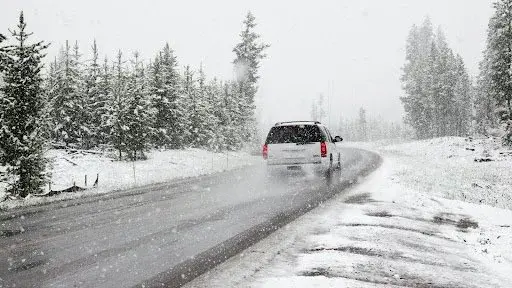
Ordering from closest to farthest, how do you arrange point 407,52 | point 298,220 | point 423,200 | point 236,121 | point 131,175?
point 298,220 < point 423,200 < point 131,175 < point 236,121 < point 407,52

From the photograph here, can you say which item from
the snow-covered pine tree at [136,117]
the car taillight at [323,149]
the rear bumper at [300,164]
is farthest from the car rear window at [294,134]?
the snow-covered pine tree at [136,117]

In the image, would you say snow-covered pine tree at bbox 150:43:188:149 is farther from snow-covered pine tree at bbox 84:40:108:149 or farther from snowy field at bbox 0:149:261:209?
snow-covered pine tree at bbox 84:40:108:149

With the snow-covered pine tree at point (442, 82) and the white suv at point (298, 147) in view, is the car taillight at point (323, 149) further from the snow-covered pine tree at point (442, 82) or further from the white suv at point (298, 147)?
the snow-covered pine tree at point (442, 82)

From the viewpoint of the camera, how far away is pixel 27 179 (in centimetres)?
1666

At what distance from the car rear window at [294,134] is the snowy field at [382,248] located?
4.06m

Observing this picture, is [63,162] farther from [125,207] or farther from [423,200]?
[423,200]

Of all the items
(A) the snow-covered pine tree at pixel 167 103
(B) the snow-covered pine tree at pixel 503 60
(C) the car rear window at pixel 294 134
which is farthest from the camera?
(B) the snow-covered pine tree at pixel 503 60

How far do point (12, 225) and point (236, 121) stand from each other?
39.4 m

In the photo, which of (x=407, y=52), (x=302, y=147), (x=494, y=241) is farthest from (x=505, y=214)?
(x=407, y=52)

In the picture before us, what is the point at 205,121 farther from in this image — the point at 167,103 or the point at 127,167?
the point at 127,167

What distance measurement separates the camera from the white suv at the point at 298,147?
15.9 metres

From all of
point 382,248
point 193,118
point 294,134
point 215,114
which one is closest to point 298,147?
point 294,134

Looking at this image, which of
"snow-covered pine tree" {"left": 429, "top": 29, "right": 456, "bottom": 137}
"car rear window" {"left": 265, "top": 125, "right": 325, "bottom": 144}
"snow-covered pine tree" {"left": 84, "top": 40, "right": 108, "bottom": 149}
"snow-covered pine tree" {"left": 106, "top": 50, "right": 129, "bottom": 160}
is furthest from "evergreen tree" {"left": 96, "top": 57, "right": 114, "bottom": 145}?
"snow-covered pine tree" {"left": 429, "top": 29, "right": 456, "bottom": 137}

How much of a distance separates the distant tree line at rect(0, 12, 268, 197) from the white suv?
28.2 feet
